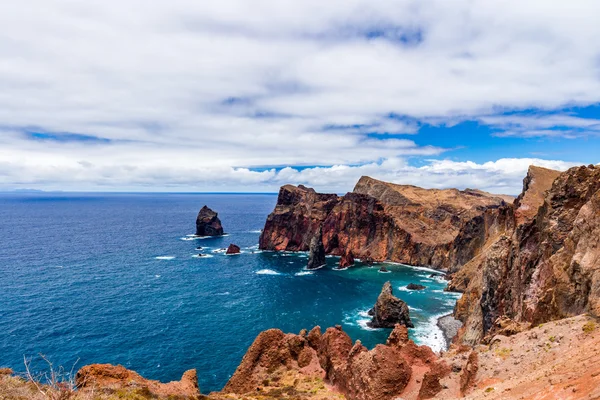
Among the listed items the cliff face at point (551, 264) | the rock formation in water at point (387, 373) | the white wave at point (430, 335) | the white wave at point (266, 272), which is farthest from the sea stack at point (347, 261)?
the rock formation in water at point (387, 373)

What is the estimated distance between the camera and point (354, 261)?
516 ft

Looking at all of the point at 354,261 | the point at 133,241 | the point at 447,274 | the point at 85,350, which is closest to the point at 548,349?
the point at 85,350

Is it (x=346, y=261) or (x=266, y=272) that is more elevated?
(x=346, y=261)

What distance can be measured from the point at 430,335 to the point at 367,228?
9116cm

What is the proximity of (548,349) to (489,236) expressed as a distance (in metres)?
93.6

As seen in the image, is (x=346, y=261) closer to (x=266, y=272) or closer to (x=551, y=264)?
(x=266, y=272)

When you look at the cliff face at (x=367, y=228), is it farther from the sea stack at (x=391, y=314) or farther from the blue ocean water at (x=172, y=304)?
the sea stack at (x=391, y=314)

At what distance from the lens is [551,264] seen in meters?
42.2

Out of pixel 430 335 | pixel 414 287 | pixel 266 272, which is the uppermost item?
pixel 414 287

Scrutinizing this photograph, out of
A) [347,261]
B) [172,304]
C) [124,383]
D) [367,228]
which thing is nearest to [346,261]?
[347,261]

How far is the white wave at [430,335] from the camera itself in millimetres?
73062

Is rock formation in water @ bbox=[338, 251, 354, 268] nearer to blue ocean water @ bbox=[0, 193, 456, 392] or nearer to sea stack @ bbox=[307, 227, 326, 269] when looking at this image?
blue ocean water @ bbox=[0, 193, 456, 392]

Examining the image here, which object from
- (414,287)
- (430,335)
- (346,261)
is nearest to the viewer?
(430,335)

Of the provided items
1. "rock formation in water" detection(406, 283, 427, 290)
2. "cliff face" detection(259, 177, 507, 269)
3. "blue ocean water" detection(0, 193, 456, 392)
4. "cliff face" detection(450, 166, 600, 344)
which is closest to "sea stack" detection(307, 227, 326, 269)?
"blue ocean water" detection(0, 193, 456, 392)
